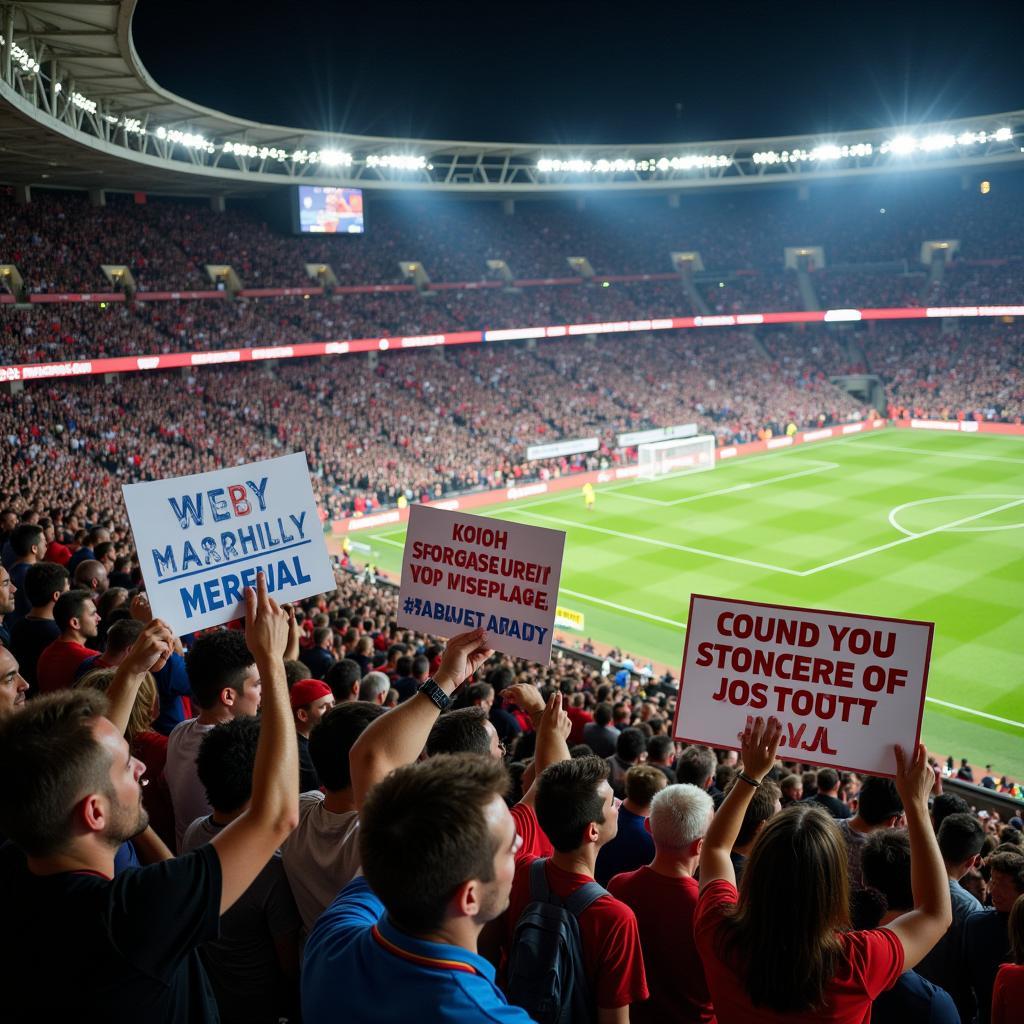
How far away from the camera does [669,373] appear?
60.4 m

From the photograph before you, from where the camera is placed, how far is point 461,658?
4.65m

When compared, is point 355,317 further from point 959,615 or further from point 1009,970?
point 1009,970

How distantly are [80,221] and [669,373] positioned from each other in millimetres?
33474

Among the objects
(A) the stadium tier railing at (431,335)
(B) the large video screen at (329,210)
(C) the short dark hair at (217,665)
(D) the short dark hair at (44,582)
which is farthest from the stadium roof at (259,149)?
(C) the short dark hair at (217,665)

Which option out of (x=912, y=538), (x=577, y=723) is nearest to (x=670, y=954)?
(x=577, y=723)

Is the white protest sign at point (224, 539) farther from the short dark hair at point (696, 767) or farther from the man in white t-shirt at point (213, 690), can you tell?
the short dark hair at point (696, 767)

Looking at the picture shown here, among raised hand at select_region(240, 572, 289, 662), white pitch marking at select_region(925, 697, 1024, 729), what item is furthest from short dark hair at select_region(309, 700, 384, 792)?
white pitch marking at select_region(925, 697, 1024, 729)

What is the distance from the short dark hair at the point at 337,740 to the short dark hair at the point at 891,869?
2.33 meters

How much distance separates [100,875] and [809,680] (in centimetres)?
363

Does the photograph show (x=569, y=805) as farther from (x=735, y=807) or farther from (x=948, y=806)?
(x=948, y=806)

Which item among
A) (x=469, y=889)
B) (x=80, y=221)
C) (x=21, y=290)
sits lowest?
(x=469, y=889)

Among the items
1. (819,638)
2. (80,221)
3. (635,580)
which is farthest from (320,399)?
(819,638)

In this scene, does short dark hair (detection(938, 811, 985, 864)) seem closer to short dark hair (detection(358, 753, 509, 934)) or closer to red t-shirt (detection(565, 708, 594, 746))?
short dark hair (detection(358, 753, 509, 934))

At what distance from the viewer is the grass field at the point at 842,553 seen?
77.0 ft
